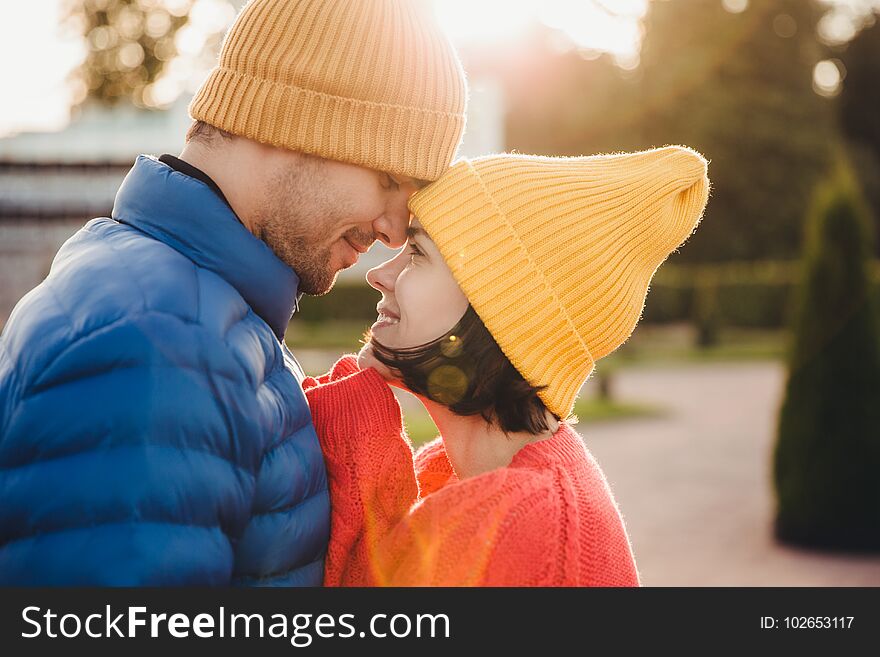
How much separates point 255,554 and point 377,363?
2.35 feet

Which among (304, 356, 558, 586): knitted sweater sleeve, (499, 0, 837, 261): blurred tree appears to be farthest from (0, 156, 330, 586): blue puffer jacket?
(499, 0, 837, 261): blurred tree

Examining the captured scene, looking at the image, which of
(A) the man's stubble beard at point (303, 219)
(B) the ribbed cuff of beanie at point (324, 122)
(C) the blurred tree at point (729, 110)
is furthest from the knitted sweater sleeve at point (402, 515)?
(C) the blurred tree at point (729, 110)

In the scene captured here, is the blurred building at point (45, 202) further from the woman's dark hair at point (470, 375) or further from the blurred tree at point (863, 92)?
the blurred tree at point (863, 92)

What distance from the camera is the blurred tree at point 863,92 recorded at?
140 feet

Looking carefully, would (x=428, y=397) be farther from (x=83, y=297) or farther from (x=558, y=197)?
(x=83, y=297)

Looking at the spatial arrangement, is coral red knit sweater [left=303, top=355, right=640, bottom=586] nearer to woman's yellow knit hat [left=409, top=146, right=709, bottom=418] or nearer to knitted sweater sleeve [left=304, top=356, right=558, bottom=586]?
knitted sweater sleeve [left=304, top=356, right=558, bottom=586]

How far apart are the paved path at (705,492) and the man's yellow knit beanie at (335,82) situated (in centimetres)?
559

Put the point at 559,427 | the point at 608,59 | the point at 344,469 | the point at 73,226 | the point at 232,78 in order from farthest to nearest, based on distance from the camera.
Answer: the point at 608,59, the point at 73,226, the point at 559,427, the point at 232,78, the point at 344,469

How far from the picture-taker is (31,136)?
22.8m

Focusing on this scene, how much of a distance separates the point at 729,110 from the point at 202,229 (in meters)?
38.1

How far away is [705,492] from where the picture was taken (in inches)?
403

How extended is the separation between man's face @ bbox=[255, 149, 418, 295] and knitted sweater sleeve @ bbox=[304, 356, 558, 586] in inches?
13.4

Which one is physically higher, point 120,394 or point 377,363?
point 120,394

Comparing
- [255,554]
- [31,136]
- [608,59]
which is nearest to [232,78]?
[255,554]
